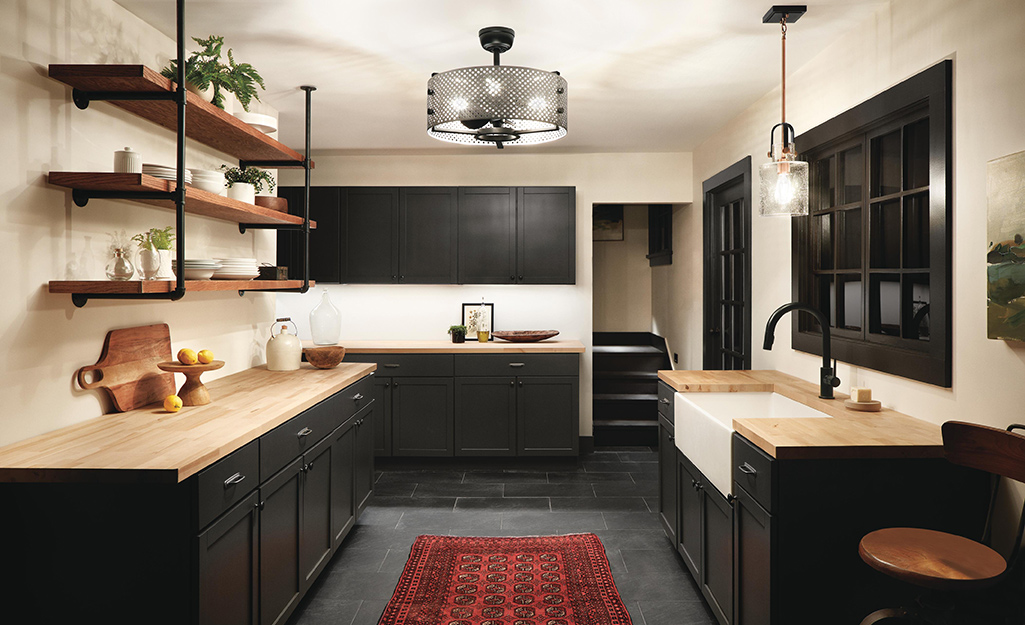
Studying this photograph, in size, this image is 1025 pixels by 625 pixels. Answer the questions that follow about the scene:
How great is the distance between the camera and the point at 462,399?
495 centimetres

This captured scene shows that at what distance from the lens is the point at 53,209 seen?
2.17 meters

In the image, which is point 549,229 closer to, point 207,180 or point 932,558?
point 207,180

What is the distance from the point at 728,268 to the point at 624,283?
229cm

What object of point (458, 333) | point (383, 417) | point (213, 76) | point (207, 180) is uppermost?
point (213, 76)

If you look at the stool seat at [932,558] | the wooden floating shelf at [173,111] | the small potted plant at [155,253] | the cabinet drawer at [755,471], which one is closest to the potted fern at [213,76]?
the wooden floating shelf at [173,111]

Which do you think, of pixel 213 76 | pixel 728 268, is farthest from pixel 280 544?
pixel 728 268

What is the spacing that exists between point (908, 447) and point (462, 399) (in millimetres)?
3436

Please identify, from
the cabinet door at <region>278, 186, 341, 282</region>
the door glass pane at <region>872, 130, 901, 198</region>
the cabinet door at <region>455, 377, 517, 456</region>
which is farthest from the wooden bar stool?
the cabinet door at <region>278, 186, 341, 282</region>

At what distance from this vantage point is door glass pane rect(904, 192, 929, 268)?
2424 mm

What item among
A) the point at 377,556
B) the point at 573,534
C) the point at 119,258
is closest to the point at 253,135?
the point at 119,258

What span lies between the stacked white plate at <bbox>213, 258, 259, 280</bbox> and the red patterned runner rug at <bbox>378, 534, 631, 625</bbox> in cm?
163

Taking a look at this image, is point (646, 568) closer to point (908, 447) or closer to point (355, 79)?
point (908, 447)

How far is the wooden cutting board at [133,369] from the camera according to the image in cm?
238

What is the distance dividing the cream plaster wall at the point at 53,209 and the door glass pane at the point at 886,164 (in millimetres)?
3161
